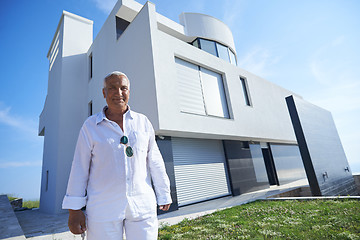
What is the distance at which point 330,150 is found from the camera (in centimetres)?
948

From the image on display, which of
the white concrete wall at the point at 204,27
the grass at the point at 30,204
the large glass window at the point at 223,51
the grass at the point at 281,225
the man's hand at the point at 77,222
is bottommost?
the grass at the point at 281,225

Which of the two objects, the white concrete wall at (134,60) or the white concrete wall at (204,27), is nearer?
the white concrete wall at (134,60)

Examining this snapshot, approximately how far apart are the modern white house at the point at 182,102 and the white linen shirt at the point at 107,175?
14.4 ft

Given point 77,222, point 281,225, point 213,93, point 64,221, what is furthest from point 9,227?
point 213,93

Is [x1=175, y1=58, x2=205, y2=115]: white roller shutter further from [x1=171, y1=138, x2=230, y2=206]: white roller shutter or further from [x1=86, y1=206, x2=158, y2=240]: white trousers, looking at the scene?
[x1=86, y1=206, x2=158, y2=240]: white trousers

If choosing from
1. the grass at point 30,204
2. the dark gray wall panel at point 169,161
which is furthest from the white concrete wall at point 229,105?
the grass at point 30,204

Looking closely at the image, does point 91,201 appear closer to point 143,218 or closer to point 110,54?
point 143,218

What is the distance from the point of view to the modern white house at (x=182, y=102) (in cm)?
A: 692

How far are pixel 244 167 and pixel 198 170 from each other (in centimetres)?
318

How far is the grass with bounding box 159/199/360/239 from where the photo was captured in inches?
127

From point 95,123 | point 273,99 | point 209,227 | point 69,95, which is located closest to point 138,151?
point 95,123

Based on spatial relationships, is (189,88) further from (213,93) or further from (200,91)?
(213,93)

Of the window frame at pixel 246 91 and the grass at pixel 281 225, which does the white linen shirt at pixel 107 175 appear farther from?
the window frame at pixel 246 91

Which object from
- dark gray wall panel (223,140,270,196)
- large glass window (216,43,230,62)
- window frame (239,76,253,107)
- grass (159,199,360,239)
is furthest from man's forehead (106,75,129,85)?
large glass window (216,43,230,62)
